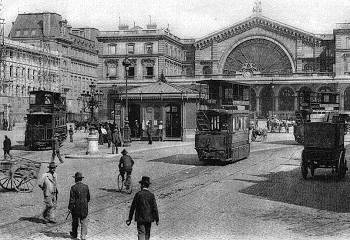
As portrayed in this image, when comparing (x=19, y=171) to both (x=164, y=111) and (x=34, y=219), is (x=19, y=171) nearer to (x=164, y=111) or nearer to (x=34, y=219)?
(x=34, y=219)

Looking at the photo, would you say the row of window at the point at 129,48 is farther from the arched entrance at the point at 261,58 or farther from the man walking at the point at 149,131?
the man walking at the point at 149,131

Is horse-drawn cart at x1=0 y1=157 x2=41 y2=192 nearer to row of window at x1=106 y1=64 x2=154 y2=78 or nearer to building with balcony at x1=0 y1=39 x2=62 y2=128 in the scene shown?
building with balcony at x1=0 y1=39 x2=62 y2=128

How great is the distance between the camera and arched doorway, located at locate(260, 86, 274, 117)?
76.4 metres

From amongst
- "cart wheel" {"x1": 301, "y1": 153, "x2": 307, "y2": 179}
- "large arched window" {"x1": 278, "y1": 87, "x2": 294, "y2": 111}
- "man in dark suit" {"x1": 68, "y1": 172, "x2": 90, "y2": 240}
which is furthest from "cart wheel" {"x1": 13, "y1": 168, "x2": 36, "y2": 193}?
"large arched window" {"x1": 278, "y1": 87, "x2": 294, "y2": 111}

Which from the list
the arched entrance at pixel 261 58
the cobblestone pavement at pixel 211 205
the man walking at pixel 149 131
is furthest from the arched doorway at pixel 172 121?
the arched entrance at pixel 261 58

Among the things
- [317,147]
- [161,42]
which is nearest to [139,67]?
[161,42]

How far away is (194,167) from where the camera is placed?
2425 cm

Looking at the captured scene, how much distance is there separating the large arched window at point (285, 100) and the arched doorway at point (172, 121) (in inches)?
1402

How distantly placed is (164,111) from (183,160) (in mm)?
15899

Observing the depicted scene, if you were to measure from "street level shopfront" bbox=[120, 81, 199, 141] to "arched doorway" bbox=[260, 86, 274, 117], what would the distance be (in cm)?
3445

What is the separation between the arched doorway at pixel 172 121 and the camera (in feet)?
141

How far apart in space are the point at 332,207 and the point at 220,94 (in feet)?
43.0

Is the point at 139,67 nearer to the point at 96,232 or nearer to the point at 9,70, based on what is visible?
the point at 9,70

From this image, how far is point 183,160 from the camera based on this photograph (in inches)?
1073
